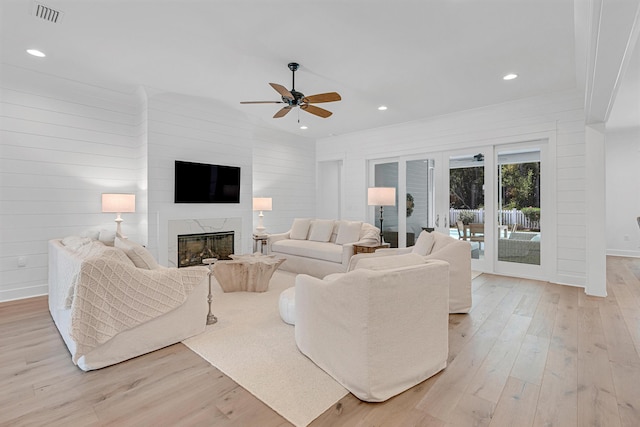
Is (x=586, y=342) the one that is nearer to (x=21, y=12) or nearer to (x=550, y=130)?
(x=550, y=130)

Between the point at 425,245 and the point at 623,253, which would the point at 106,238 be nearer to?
the point at 425,245

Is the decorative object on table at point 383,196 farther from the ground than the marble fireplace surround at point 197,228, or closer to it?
farther from the ground

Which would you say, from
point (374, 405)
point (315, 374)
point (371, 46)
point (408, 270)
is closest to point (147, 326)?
point (315, 374)

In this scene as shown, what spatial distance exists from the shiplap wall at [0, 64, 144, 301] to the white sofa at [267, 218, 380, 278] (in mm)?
2547

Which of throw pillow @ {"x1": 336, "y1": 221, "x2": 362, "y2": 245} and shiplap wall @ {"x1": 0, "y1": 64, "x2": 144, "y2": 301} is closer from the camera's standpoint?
shiplap wall @ {"x1": 0, "y1": 64, "x2": 144, "y2": 301}

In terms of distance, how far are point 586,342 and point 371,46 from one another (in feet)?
11.1

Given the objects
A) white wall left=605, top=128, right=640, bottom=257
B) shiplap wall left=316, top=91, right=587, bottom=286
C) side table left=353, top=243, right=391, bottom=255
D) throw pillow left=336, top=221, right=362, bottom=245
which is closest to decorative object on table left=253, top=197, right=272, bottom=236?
throw pillow left=336, top=221, right=362, bottom=245

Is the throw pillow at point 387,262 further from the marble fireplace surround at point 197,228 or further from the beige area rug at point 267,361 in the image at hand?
the marble fireplace surround at point 197,228

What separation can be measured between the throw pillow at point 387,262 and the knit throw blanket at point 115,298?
1569 millimetres

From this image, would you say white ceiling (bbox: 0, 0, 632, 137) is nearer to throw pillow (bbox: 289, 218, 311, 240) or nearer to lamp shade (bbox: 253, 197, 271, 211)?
lamp shade (bbox: 253, 197, 271, 211)

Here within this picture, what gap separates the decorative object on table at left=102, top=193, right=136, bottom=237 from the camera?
14.0 ft

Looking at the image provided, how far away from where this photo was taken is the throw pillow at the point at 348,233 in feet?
17.3

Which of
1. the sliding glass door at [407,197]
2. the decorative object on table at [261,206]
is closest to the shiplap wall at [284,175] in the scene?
the decorative object on table at [261,206]

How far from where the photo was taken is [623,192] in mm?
6906
